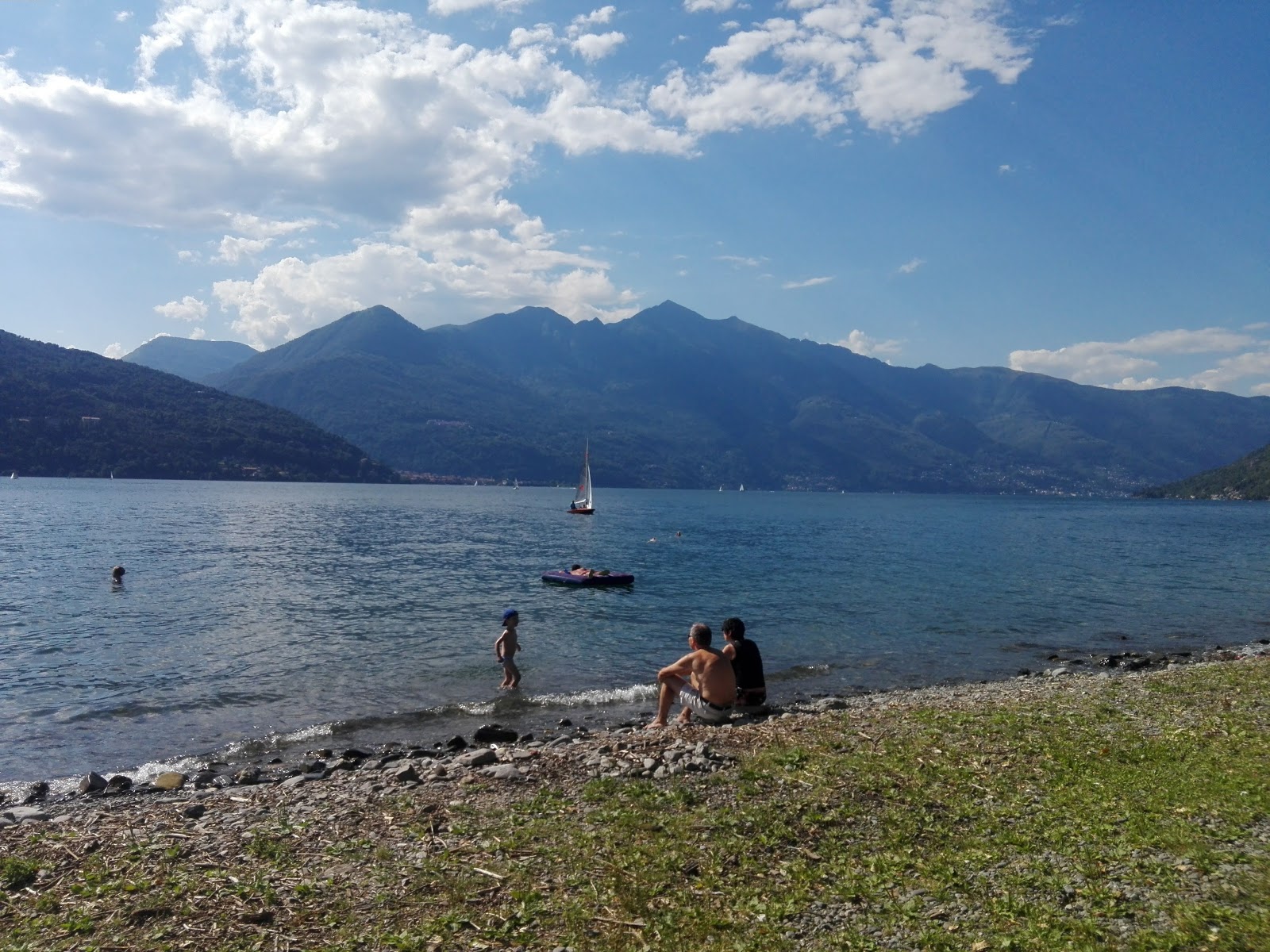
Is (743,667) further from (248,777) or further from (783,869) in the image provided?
(248,777)

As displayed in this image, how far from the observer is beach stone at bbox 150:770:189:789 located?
15.0m

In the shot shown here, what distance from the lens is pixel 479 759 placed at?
13430 millimetres

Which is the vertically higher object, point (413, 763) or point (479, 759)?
point (479, 759)

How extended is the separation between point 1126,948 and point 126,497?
157 m

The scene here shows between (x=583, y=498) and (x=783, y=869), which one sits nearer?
(x=783, y=869)

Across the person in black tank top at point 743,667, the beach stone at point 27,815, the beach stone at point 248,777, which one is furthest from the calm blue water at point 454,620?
the person in black tank top at point 743,667

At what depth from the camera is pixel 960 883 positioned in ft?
26.2

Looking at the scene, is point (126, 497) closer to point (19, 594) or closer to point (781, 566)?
point (19, 594)

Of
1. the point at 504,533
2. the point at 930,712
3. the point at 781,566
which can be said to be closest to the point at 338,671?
the point at 930,712

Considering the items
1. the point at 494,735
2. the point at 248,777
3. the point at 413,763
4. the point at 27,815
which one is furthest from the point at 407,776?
the point at 27,815

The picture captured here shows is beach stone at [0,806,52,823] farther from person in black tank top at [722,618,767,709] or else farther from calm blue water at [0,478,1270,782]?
person in black tank top at [722,618,767,709]

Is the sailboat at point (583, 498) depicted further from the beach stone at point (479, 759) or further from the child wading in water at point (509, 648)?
the beach stone at point (479, 759)

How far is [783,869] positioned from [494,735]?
1076cm

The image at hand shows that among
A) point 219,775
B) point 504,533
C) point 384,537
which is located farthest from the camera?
point 504,533
